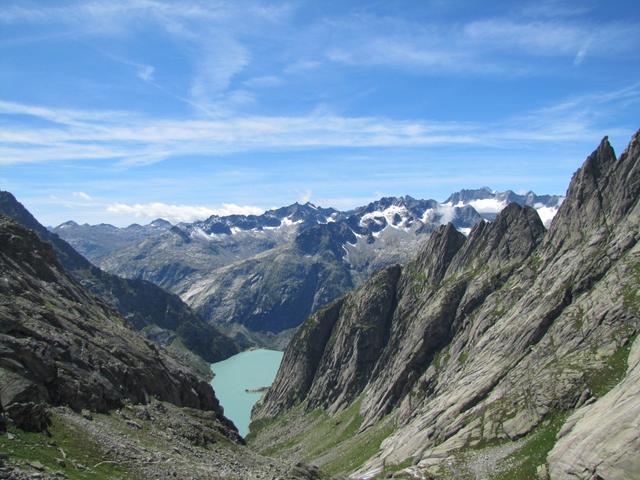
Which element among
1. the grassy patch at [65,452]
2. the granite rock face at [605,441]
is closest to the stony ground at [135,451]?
the grassy patch at [65,452]

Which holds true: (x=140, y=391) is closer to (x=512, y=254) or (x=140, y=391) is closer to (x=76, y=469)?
(x=76, y=469)

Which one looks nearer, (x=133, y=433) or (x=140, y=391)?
(x=133, y=433)

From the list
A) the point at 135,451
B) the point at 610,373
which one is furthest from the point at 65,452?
the point at 610,373

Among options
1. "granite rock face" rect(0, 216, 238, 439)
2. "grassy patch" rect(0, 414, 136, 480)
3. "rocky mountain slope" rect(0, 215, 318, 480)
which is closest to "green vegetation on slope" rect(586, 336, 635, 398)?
"rocky mountain slope" rect(0, 215, 318, 480)

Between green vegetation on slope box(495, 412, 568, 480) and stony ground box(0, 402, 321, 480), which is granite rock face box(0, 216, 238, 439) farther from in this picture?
green vegetation on slope box(495, 412, 568, 480)

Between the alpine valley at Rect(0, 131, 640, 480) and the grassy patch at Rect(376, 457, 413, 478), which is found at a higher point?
the alpine valley at Rect(0, 131, 640, 480)

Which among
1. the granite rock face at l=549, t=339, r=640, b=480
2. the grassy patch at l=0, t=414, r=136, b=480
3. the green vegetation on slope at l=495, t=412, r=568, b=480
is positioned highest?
the grassy patch at l=0, t=414, r=136, b=480

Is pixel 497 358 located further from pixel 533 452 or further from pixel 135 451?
pixel 135 451

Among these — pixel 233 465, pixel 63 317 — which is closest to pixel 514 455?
pixel 233 465
